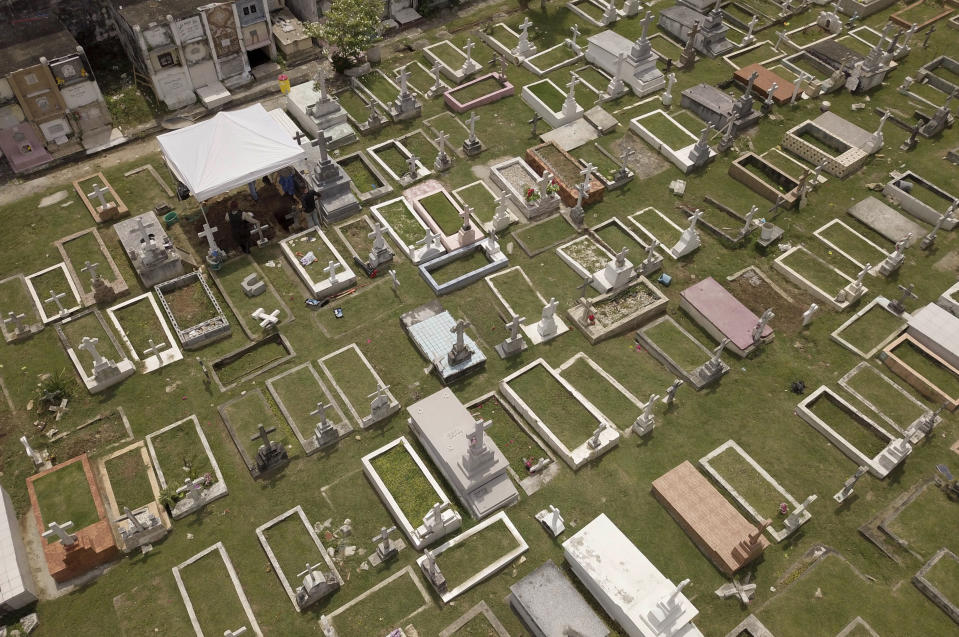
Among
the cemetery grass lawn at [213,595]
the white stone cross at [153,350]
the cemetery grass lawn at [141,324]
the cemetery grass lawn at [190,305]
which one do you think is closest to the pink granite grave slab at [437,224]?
the cemetery grass lawn at [190,305]

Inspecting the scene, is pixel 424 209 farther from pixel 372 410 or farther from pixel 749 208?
pixel 749 208

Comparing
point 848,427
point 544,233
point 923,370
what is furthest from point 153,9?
point 923,370

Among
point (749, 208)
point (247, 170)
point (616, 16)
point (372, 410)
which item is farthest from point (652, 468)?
point (616, 16)

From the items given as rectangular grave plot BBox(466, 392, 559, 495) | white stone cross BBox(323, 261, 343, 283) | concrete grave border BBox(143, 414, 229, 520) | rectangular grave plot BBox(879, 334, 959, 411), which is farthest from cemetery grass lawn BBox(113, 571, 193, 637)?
rectangular grave plot BBox(879, 334, 959, 411)

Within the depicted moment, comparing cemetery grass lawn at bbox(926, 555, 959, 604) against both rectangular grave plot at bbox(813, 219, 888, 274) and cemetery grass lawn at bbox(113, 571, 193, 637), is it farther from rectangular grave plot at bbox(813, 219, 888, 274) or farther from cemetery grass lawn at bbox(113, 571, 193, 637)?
cemetery grass lawn at bbox(113, 571, 193, 637)

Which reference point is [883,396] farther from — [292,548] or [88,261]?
[88,261]

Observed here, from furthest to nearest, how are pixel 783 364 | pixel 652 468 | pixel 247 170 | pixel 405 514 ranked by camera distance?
1. pixel 247 170
2. pixel 783 364
3. pixel 652 468
4. pixel 405 514
